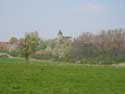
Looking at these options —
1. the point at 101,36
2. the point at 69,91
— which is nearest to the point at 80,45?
the point at 101,36

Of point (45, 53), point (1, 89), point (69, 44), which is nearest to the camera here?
point (1, 89)

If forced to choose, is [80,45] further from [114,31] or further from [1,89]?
[1,89]

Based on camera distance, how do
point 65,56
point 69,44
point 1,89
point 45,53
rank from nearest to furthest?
1. point 1,89
2. point 65,56
3. point 45,53
4. point 69,44

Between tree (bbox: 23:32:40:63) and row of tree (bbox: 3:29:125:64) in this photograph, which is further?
row of tree (bbox: 3:29:125:64)

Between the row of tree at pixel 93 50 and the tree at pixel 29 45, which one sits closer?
the tree at pixel 29 45

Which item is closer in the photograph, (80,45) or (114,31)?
(80,45)

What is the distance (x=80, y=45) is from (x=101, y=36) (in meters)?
16.3

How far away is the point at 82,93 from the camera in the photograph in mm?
17203

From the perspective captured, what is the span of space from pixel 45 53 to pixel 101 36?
2804 cm

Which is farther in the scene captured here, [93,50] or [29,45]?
[93,50]

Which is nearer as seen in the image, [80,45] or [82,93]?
[82,93]

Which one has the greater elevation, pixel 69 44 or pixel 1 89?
pixel 69 44

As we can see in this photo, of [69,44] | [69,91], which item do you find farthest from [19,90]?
[69,44]

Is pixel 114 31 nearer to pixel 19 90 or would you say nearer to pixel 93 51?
pixel 93 51
